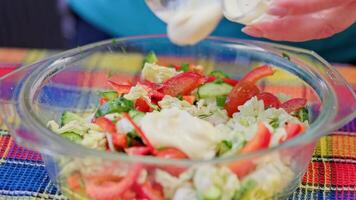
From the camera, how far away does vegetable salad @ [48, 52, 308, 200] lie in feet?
2.64

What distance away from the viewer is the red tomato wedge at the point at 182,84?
1090 mm

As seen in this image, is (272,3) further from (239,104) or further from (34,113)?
(34,113)

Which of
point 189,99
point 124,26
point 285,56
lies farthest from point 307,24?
point 124,26

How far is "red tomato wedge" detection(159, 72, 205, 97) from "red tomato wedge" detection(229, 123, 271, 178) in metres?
0.23

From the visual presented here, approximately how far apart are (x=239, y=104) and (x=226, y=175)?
0.29 metres

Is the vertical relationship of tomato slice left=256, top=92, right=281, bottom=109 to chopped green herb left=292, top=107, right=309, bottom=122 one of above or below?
above

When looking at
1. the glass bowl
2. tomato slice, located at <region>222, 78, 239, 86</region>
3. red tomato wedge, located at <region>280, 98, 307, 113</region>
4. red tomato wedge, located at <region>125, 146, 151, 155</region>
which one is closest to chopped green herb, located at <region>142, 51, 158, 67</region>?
the glass bowl

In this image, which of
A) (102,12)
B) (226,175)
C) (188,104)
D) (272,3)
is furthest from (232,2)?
(102,12)

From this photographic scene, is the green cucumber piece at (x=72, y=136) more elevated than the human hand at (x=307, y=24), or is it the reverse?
the human hand at (x=307, y=24)

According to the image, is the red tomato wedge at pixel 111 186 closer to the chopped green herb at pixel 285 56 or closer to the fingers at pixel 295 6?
the fingers at pixel 295 6

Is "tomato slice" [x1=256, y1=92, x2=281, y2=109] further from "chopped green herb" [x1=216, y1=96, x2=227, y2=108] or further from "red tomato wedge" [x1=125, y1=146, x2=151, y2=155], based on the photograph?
"red tomato wedge" [x1=125, y1=146, x2=151, y2=155]

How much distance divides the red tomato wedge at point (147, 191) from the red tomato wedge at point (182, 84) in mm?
286

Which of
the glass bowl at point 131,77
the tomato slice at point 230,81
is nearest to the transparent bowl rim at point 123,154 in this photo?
the glass bowl at point 131,77

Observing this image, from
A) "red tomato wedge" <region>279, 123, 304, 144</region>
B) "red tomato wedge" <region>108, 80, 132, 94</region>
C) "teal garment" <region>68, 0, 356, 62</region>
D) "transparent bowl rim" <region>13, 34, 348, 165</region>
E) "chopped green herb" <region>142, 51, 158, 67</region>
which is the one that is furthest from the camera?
"teal garment" <region>68, 0, 356, 62</region>
